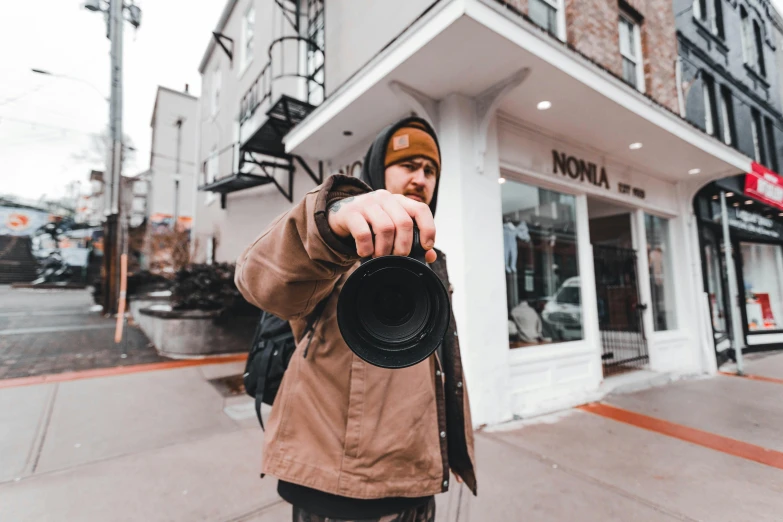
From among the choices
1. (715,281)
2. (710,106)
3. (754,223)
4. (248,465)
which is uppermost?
(710,106)

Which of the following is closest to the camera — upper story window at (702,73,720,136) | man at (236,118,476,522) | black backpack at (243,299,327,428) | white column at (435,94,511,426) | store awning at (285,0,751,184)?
man at (236,118,476,522)

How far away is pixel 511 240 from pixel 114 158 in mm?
10416

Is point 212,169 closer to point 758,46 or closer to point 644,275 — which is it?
point 644,275

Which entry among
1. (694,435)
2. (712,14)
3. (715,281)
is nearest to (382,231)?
(694,435)

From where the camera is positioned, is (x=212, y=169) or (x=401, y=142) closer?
(x=401, y=142)

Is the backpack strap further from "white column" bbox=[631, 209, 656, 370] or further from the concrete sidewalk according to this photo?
"white column" bbox=[631, 209, 656, 370]

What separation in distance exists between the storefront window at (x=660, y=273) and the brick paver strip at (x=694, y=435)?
2801 millimetres

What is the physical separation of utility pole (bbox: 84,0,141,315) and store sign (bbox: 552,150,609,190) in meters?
10.1

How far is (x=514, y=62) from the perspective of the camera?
3199 mm

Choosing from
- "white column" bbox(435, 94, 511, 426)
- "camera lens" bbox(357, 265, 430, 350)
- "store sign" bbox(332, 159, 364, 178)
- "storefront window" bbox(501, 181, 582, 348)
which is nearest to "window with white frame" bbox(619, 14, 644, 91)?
"storefront window" bbox(501, 181, 582, 348)

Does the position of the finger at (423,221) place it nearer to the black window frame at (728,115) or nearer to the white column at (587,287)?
the white column at (587,287)

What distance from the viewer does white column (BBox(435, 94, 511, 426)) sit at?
3564mm

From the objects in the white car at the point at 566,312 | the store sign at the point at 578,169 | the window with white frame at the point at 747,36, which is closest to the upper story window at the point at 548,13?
the store sign at the point at 578,169

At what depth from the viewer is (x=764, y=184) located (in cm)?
632
